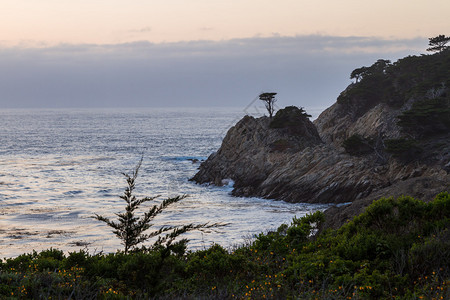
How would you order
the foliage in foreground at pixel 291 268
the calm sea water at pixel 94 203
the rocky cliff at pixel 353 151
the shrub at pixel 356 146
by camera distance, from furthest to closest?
1. the shrub at pixel 356 146
2. the rocky cliff at pixel 353 151
3. the calm sea water at pixel 94 203
4. the foliage in foreground at pixel 291 268

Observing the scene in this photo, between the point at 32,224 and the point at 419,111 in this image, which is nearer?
the point at 32,224

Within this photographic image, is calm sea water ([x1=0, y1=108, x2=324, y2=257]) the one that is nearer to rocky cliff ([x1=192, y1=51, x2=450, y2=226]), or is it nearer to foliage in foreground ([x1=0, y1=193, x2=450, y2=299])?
foliage in foreground ([x1=0, y1=193, x2=450, y2=299])

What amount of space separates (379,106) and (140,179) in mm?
28047

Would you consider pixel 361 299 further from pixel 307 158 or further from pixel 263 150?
pixel 263 150

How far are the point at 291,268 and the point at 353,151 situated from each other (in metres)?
29.2

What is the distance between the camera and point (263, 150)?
45.7m

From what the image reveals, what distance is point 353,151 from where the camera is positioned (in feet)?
128

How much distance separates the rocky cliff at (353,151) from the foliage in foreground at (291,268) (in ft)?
17.5

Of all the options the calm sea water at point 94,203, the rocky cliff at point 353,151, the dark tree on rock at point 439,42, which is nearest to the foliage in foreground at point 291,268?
the calm sea water at point 94,203

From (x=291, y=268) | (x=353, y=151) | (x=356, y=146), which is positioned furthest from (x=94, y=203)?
(x=291, y=268)

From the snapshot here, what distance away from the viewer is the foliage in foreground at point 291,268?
9.10 meters

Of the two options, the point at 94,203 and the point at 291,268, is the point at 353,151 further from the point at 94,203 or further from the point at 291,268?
the point at 291,268

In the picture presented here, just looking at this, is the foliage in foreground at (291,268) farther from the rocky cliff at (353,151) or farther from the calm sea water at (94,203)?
the rocky cliff at (353,151)

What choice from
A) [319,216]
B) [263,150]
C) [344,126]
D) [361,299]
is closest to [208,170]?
[263,150]
